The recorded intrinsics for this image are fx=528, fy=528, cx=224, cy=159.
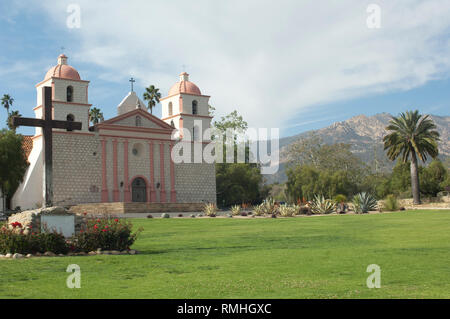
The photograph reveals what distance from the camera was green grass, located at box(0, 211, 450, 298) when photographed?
279 inches

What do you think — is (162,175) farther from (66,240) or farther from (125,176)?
(66,240)

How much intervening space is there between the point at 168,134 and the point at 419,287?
4337 cm

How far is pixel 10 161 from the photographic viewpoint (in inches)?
1547

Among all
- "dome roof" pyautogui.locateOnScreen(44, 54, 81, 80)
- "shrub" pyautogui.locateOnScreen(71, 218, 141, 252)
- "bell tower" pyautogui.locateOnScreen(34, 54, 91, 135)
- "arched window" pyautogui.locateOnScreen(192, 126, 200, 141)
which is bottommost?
"shrub" pyautogui.locateOnScreen(71, 218, 141, 252)

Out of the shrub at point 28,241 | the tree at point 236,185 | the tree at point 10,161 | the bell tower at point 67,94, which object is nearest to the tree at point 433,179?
the tree at point 236,185

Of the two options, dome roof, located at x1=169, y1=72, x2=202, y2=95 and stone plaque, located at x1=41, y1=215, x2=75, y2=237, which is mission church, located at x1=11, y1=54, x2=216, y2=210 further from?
stone plaque, located at x1=41, y1=215, x2=75, y2=237

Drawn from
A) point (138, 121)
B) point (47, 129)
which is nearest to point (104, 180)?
point (138, 121)

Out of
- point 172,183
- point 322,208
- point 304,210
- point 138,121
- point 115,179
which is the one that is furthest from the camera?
point 172,183

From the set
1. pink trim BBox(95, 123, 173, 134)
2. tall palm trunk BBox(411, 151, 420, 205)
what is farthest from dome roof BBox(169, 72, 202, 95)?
tall palm trunk BBox(411, 151, 420, 205)

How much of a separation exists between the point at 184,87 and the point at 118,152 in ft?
32.5

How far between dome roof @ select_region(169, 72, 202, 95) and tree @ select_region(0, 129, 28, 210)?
1687 centimetres

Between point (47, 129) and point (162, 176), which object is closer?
point (47, 129)

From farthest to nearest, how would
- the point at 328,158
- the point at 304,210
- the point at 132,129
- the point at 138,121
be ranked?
the point at 328,158, the point at 138,121, the point at 132,129, the point at 304,210
